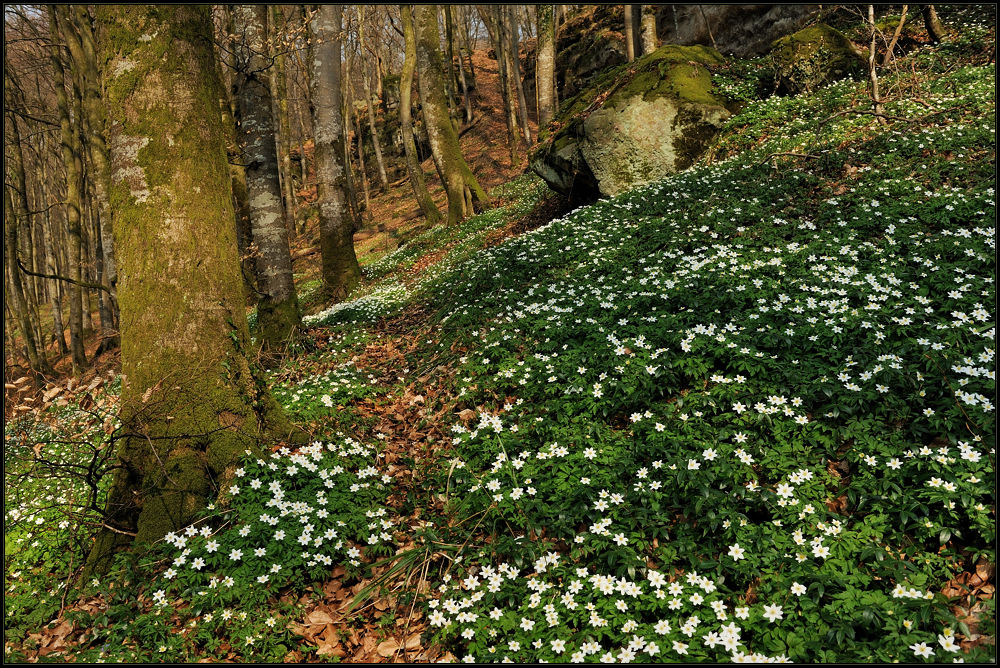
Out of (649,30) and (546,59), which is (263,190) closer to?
(546,59)

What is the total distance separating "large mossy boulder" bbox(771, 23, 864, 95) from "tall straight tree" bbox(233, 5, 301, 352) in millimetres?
11895

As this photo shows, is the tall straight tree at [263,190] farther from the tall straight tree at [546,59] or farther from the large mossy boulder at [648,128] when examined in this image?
the tall straight tree at [546,59]

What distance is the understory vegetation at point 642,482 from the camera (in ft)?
9.31

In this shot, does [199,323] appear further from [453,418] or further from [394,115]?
[394,115]

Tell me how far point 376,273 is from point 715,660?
12659 mm

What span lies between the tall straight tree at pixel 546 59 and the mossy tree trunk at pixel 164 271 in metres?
12.0

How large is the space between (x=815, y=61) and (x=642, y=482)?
13.3 meters

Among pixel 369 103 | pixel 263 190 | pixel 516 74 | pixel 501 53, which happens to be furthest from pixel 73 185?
pixel 501 53

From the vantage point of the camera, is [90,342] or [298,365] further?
[90,342]

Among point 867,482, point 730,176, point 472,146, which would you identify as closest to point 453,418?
point 867,482

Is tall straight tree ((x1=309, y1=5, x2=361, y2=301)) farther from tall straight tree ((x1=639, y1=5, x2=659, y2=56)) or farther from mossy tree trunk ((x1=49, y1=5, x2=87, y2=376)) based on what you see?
tall straight tree ((x1=639, y1=5, x2=659, y2=56))

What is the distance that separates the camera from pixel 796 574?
2854 mm

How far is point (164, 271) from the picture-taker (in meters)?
3.93

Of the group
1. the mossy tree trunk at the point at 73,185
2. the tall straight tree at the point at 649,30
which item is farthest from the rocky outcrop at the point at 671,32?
the mossy tree trunk at the point at 73,185
